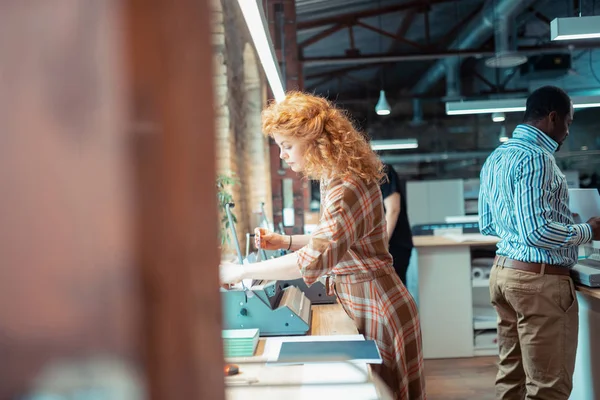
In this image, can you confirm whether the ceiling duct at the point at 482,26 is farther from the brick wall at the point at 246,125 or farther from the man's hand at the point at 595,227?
the man's hand at the point at 595,227

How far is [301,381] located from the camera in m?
1.38

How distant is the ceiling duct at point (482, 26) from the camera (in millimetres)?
6809

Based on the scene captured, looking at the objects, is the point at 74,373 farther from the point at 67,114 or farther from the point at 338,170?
the point at 338,170

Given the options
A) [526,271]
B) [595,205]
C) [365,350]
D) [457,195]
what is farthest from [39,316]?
[457,195]

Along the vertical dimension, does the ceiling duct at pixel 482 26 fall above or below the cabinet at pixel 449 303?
above

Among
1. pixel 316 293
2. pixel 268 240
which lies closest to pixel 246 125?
pixel 316 293

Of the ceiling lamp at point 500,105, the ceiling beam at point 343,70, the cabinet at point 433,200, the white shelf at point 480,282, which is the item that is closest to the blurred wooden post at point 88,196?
the white shelf at point 480,282

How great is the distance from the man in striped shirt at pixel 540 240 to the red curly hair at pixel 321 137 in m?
0.88

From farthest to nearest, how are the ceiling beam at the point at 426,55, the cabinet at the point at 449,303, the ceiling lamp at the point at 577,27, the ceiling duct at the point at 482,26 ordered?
1. the ceiling beam at the point at 426,55
2. the ceiling duct at the point at 482,26
3. the cabinet at the point at 449,303
4. the ceiling lamp at the point at 577,27

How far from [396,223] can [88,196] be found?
406cm

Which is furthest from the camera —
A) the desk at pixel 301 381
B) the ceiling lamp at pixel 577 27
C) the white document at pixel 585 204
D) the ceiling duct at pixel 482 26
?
the ceiling duct at pixel 482 26

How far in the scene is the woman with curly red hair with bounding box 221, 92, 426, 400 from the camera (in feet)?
5.94

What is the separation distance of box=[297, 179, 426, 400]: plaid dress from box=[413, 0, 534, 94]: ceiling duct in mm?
5849

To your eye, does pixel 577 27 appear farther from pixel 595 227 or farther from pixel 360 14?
pixel 360 14
